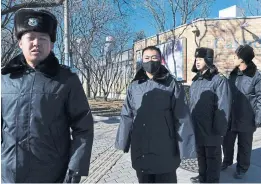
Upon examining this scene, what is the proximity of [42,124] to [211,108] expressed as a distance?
2508 mm

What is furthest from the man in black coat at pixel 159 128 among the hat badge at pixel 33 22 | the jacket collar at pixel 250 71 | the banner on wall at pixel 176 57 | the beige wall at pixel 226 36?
the banner on wall at pixel 176 57

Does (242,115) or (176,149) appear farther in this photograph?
(242,115)

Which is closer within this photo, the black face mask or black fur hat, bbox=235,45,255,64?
the black face mask

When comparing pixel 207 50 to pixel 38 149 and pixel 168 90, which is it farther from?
pixel 38 149

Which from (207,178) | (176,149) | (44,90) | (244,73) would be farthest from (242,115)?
(44,90)

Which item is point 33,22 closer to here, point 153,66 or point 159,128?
point 153,66

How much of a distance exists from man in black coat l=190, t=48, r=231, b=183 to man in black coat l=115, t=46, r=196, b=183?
3.22 ft

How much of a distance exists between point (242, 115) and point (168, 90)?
216cm

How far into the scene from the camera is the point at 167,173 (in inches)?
120

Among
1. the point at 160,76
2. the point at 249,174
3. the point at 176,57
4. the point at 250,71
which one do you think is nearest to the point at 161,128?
the point at 160,76

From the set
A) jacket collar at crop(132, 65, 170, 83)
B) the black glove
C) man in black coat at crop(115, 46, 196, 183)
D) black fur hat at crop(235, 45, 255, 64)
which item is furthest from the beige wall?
the black glove

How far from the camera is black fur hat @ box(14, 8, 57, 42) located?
2.17m

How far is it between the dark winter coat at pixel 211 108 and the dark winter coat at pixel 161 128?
988mm

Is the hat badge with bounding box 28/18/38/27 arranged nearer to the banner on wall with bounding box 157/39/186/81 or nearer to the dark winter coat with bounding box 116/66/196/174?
the dark winter coat with bounding box 116/66/196/174
